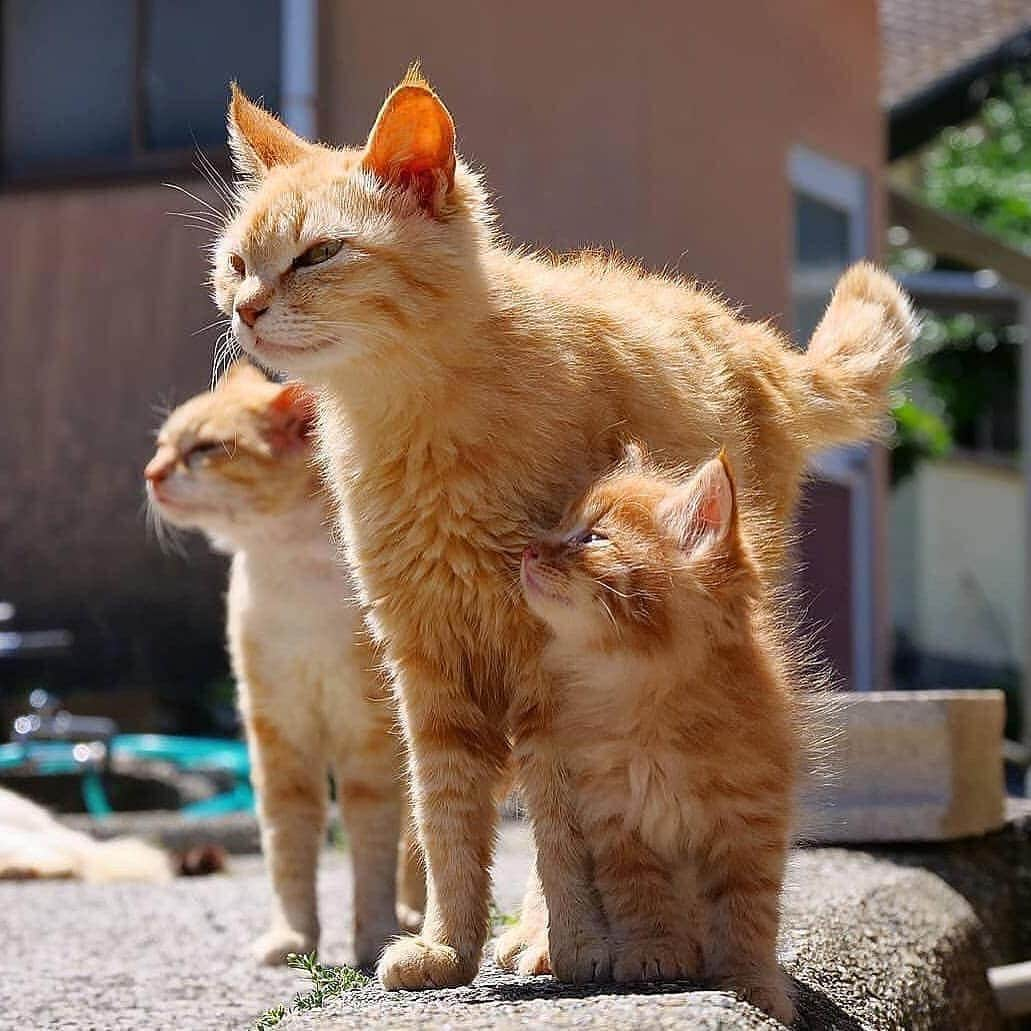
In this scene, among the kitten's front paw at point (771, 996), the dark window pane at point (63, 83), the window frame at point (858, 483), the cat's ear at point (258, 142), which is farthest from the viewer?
the window frame at point (858, 483)

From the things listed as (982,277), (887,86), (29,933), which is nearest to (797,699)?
(29,933)

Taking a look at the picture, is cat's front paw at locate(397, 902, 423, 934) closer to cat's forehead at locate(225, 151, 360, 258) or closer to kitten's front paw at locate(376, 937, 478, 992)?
kitten's front paw at locate(376, 937, 478, 992)

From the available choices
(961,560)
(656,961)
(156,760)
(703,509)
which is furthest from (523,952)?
(961,560)

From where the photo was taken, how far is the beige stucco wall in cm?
1816

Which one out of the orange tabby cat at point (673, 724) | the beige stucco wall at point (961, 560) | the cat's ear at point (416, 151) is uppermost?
the cat's ear at point (416, 151)

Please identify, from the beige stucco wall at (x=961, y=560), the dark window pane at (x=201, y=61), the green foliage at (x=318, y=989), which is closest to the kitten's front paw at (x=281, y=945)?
the green foliage at (x=318, y=989)

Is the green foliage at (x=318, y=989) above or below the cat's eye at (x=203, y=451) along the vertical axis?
below

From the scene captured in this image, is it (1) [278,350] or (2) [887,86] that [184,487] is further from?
(2) [887,86]

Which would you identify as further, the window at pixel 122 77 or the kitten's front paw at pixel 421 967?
the window at pixel 122 77

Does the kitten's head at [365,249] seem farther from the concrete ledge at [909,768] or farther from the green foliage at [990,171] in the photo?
the green foliage at [990,171]

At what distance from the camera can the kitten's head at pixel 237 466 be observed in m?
4.79

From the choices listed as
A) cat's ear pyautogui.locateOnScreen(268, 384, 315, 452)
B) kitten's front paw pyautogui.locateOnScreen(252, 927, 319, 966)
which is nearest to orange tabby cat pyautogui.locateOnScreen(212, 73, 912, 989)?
kitten's front paw pyautogui.locateOnScreen(252, 927, 319, 966)

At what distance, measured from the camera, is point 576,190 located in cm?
931

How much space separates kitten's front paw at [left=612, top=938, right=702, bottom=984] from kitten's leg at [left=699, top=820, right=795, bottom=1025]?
0.13ft
